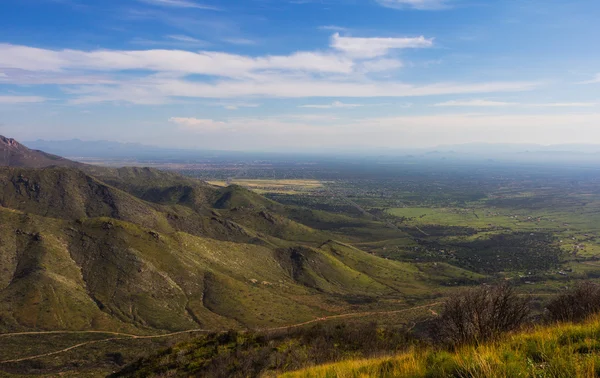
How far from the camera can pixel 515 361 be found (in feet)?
24.0

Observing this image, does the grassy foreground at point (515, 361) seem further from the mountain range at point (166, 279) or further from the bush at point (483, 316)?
the mountain range at point (166, 279)

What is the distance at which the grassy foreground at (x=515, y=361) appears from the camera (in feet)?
21.6

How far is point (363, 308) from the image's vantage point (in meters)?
94.9

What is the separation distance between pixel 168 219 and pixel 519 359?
170319 millimetres

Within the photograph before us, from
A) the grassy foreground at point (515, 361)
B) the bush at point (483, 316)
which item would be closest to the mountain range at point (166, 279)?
the bush at point (483, 316)

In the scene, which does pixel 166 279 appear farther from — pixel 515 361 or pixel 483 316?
pixel 515 361

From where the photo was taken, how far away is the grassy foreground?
659 cm

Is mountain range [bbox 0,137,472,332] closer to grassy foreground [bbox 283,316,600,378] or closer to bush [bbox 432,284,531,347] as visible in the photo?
bush [bbox 432,284,531,347]

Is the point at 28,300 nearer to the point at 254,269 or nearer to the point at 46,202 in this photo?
the point at 254,269

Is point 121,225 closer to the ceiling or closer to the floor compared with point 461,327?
closer to the floor

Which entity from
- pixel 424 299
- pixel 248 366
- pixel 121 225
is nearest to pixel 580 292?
pixel 248 366

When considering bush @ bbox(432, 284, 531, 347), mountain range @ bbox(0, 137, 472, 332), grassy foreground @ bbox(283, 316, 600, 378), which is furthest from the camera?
mountain range @ bbox(0, 137, 472, 332)

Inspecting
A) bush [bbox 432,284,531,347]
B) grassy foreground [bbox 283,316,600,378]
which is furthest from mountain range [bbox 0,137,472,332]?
grassy foreground [bbox 283,316,600,378]

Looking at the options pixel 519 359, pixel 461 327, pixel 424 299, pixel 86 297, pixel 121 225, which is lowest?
pixel 424 299
